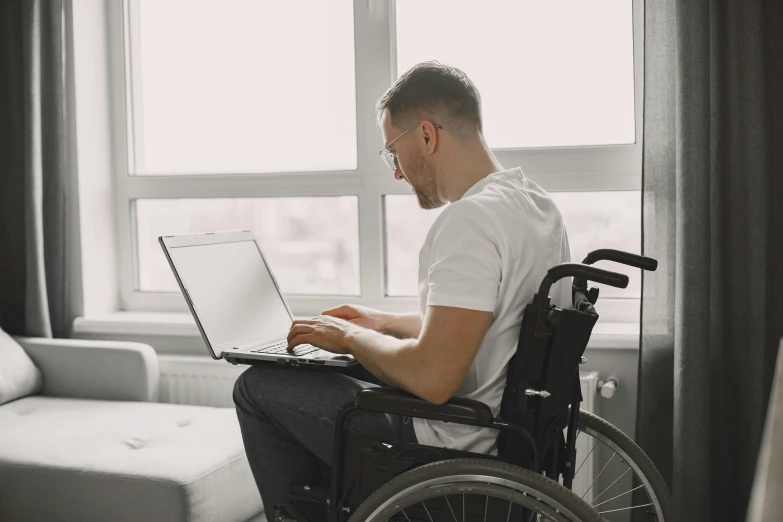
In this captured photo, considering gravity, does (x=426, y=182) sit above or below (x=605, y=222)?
above

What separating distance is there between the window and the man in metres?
0.99

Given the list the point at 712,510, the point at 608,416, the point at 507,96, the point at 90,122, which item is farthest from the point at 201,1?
the point at 712,510

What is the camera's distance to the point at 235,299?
2.15m

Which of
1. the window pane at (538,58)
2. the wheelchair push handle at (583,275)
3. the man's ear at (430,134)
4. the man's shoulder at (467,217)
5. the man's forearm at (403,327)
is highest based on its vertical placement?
the window pane at (538,58)

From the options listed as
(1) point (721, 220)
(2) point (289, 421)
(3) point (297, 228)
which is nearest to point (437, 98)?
(2) point (289, 421)

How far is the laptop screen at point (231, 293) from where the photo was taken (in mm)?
2033

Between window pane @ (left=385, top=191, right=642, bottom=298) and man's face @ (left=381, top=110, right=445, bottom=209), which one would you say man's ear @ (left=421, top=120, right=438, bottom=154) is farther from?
window pane @ (left=385, top=191, right=642, bottom=298)

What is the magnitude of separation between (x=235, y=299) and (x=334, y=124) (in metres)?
1.09

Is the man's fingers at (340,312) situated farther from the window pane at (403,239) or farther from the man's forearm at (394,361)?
the window pane at (403,239)

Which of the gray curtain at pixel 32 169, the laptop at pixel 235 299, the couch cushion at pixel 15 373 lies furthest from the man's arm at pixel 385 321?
the gray curtain at pixel 32 169

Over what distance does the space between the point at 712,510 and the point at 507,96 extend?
4.50ft

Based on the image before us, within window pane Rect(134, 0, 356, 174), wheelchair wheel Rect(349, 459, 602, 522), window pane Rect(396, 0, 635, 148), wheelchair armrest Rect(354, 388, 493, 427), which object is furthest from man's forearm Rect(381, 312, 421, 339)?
window pane Rect(134, 0, 356, 174)

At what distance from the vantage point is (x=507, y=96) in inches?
111

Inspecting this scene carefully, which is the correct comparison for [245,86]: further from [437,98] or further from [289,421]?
[289,421]
